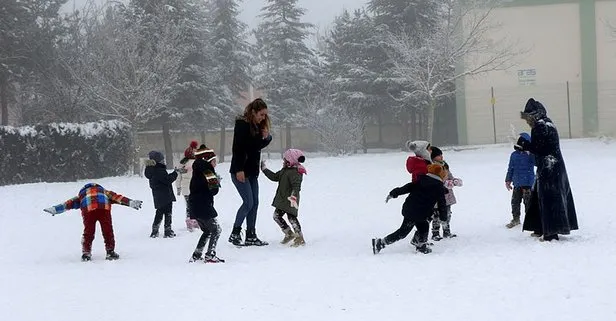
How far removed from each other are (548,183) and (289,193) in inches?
135

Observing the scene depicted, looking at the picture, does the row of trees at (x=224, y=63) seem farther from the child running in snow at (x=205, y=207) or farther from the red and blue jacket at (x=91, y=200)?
the child running in snow at (x=205, y=207)

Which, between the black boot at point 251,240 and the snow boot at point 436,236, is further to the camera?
the black boot at point 251,240

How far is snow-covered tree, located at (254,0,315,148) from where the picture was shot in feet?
131

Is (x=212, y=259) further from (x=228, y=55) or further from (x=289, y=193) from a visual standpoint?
(x=228, y=55)

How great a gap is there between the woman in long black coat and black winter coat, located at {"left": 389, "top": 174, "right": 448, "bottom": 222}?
50.1 inches

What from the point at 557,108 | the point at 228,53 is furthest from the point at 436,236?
the point at 228,53

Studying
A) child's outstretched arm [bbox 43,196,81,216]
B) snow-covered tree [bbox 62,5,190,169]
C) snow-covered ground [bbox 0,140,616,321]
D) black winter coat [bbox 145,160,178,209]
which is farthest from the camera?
snow-covered tree [bbox 62,5,190,169]

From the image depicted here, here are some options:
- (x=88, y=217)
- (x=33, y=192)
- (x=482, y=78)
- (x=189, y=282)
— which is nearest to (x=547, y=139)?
(x=189, y=282)

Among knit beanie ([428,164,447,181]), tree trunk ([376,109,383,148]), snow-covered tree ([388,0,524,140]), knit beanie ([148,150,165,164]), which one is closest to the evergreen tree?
tree trunk ([376,109,383,148])

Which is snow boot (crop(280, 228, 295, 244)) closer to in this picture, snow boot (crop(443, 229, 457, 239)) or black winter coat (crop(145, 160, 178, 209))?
snow boot (crop(443, 229, 457, 239))

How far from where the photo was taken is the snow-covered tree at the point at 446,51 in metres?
26.7

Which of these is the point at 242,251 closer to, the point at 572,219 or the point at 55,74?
the point at 572,219

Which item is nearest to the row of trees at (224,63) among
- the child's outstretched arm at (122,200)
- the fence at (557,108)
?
the fence at (557,108)

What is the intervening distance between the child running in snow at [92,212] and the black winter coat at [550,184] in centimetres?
530
